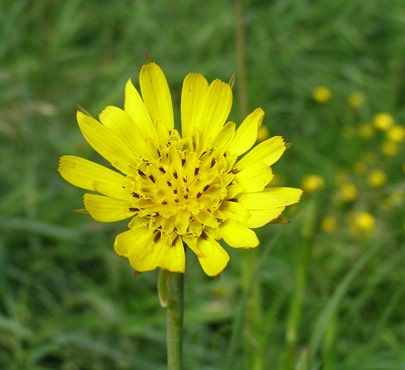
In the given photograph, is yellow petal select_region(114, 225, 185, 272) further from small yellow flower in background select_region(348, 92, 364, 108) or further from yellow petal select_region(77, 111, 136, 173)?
small yellow flower in background select_region(348, 92, 364, 108)

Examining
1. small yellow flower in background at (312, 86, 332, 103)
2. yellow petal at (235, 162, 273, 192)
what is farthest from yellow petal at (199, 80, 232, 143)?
small yellow flower in background at (312, 86, 332, 103)

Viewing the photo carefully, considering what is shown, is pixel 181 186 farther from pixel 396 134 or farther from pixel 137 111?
pixel 396 134

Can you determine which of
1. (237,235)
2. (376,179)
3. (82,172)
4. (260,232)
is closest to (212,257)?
(237,235)

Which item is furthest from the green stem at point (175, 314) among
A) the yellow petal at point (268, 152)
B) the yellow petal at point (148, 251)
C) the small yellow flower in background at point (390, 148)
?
the small yellow flower in background at point (390, 148)

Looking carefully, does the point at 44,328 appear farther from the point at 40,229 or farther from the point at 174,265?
the point at 174,265

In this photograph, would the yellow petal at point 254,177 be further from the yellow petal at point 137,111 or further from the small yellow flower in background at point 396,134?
the small yellow flower in background at point 396,134
